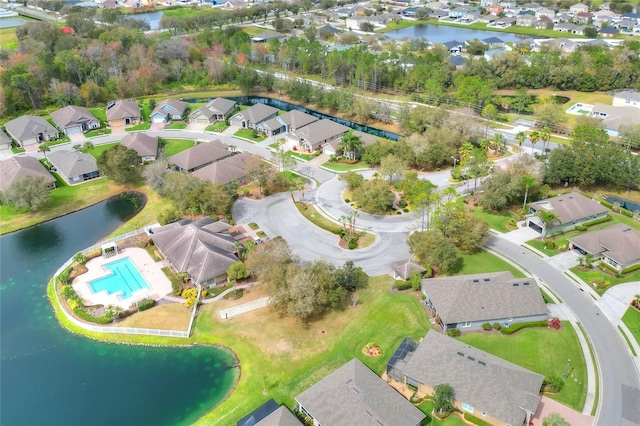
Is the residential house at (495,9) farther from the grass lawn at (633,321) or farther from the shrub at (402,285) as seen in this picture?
the shrub at (402,285)

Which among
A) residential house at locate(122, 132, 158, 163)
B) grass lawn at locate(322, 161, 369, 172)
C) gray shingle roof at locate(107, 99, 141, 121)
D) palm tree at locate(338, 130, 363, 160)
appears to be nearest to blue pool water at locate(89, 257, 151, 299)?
residential house at locate(122, 132, 158, 163)

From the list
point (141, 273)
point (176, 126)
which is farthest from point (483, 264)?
point (176, 126)

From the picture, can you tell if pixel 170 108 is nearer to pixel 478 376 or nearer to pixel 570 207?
pixel 570 207

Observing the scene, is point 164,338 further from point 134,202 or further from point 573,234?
point 573,234

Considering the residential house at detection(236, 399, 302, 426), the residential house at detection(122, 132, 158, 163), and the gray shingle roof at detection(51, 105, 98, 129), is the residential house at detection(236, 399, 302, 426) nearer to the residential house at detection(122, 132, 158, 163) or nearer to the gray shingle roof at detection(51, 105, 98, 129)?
the residential house at detection(122, 132, 158, 163)

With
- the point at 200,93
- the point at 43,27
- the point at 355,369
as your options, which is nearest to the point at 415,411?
the point at 355,369

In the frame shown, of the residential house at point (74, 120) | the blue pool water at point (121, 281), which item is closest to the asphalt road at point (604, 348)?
the blue pool water at point (121, 281)

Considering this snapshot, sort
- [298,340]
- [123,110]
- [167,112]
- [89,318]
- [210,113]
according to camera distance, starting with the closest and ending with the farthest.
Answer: [298,340] → [89,318] → [210,113] → [123,110] → [167,112]
